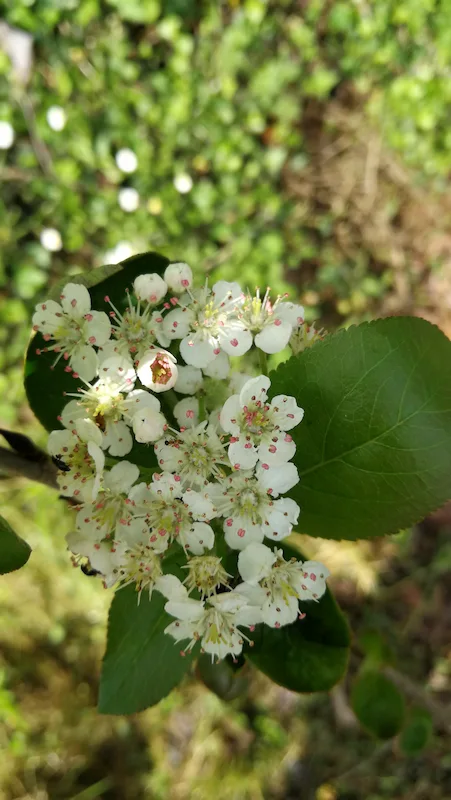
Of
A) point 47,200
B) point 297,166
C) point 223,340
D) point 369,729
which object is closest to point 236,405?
point 223,340

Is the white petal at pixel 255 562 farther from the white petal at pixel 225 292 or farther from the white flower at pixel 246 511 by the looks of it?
the white petal at pixel 225 292

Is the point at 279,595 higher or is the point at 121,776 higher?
the point at 279,595

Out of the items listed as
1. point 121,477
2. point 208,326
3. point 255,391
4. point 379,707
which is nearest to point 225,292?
point 208,326

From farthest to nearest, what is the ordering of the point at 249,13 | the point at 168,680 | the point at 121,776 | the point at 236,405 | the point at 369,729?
1. the point at 249,13
2. the point at 121,776
3. the point at 369,729
4. the point at 168,680
5. the point at 236,405

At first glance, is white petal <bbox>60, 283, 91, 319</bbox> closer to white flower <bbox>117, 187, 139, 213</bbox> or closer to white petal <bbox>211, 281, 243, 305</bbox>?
white petal <bbox>211, 281, 243, 305</bbox>

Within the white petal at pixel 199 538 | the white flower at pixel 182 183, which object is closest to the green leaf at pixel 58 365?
the white petal at pixel 199 538

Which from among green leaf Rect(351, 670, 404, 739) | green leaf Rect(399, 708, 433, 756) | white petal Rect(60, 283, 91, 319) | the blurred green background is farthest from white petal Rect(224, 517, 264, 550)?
the blurred green background

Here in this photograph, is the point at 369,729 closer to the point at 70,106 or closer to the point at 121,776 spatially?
the point at 121,776
